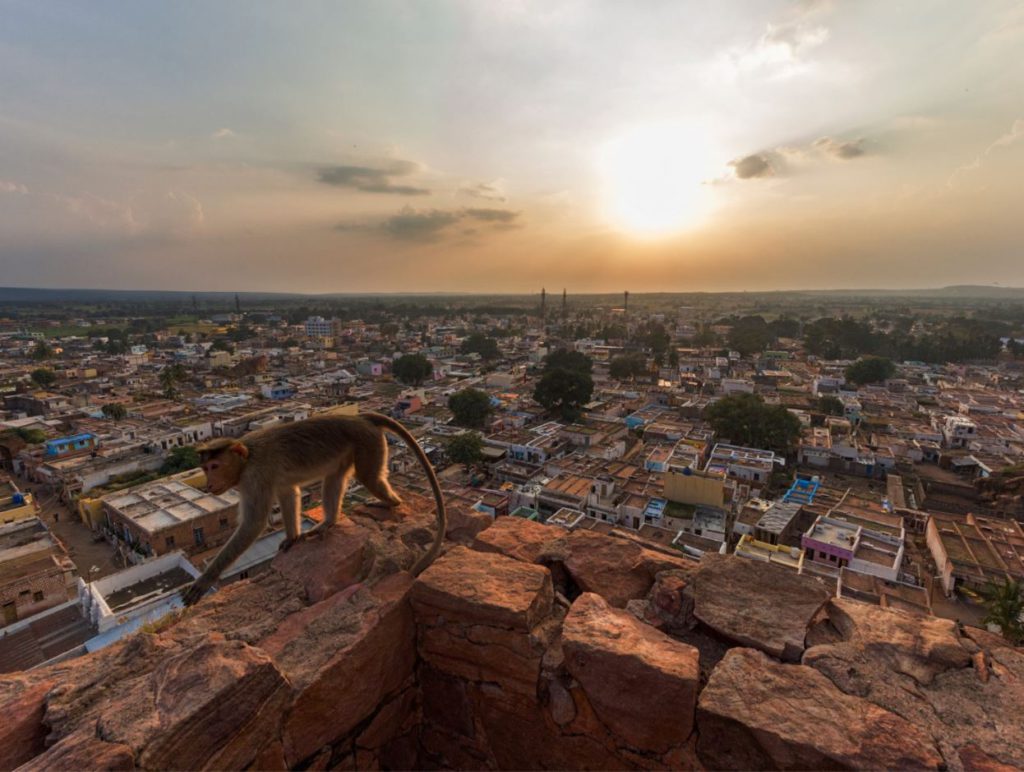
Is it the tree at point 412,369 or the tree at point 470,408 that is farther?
the tree at point 412,369

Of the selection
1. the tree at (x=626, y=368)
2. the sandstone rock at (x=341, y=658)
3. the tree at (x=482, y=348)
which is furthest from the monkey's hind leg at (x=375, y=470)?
the tree at (x=482, y=348)

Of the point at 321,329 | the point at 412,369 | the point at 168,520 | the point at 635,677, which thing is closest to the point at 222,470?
the point at 635,677

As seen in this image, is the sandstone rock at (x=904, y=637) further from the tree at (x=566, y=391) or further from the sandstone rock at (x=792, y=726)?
the tree at (x=566, y=391)

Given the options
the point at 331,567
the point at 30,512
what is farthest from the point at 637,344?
the point at 331,567

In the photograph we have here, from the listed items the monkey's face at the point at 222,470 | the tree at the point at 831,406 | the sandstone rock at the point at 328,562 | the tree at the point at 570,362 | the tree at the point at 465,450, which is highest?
the monkey's face at the point at 222,470

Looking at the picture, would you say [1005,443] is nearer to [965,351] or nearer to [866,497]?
[866,497]

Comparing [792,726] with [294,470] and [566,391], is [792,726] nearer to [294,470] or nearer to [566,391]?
[294,470]

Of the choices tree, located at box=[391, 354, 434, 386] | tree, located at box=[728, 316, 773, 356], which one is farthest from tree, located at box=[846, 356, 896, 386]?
tree, located at box=[391, 354, 434, 386]

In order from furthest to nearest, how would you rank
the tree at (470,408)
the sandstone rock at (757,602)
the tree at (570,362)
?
the tree at (570,362), the tree at (470,408), the sandstone rock at (757,602)
